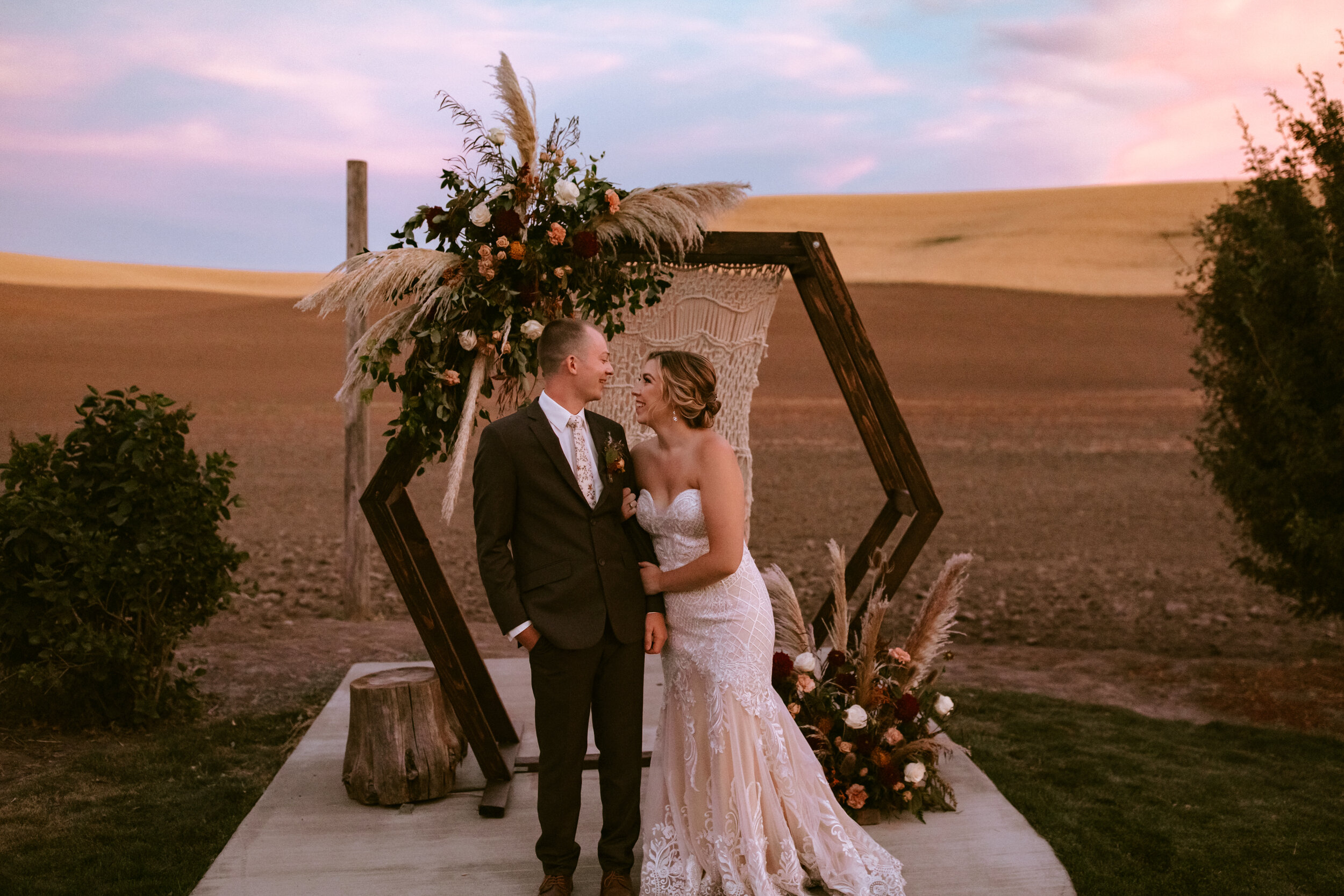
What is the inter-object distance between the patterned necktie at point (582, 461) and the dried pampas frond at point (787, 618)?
0.96 meters

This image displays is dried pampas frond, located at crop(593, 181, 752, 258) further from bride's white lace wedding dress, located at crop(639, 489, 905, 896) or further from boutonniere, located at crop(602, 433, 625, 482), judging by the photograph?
bride's white lace wedding dress, located at crop(639, 489, 905, 896)

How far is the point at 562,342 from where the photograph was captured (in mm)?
3576

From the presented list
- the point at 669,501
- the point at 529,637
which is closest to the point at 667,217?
the point at 669,501

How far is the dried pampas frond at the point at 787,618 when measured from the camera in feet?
14.2

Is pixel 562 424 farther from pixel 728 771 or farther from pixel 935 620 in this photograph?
pixel 935 620

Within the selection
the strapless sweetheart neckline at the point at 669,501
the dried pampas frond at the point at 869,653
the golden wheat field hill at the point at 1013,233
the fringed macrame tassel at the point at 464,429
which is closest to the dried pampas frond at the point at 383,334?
the fringed macrame tassel at the point at 464,429

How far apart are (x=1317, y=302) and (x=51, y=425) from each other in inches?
838

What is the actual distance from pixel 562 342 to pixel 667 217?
3.73 feet

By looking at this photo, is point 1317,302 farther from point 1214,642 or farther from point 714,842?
point 714,842

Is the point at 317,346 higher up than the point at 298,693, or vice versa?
the point at 317,346

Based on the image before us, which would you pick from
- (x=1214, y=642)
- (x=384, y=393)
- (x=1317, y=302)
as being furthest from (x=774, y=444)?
(x=1317, y=302)

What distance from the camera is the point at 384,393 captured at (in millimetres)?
24156

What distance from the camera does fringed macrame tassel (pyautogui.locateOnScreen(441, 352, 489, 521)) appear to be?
4.05 meters

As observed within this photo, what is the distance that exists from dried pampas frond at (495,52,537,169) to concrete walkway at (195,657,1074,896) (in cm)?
276
